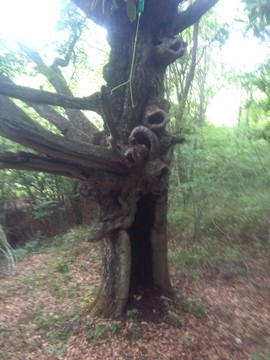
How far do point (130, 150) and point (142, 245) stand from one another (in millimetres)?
1704

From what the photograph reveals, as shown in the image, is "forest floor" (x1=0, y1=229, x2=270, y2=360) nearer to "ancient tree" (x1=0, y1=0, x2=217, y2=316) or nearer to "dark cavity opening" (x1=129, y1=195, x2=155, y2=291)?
"dark cavity opening" (x1=129, y1=195, x2=155, y2=291)

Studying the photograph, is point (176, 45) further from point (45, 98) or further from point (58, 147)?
point (58, 147)

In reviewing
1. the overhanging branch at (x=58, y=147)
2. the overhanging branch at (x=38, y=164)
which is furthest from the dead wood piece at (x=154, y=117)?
the overhanging branch at (x=38, y=164)

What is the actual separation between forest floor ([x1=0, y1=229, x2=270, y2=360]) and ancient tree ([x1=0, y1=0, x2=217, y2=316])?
0.37m

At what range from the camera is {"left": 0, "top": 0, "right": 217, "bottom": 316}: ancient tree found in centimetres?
434

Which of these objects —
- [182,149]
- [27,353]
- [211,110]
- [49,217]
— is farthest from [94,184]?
[211,110]

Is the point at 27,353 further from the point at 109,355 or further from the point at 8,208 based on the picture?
the point at 8,208

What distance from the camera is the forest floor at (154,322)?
14.5ft

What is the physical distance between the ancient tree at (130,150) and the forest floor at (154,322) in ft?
1.20

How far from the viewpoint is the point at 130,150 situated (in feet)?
13.9

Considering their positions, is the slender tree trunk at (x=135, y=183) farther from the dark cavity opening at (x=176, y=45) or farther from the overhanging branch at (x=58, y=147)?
the overhanging branch at (x=58, y=147)

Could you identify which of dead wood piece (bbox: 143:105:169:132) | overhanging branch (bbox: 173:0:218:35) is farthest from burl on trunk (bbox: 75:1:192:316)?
overhanging branch (bbox: 173:0:218:35)

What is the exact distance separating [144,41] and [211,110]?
7299 millimetres

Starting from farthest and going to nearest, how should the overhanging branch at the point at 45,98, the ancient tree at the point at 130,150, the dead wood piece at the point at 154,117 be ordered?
1. the dead wood piece at the point at 154,117
2. the ancient tree at the point at 130,150
3. the overhanging branch at the point at 45,98
